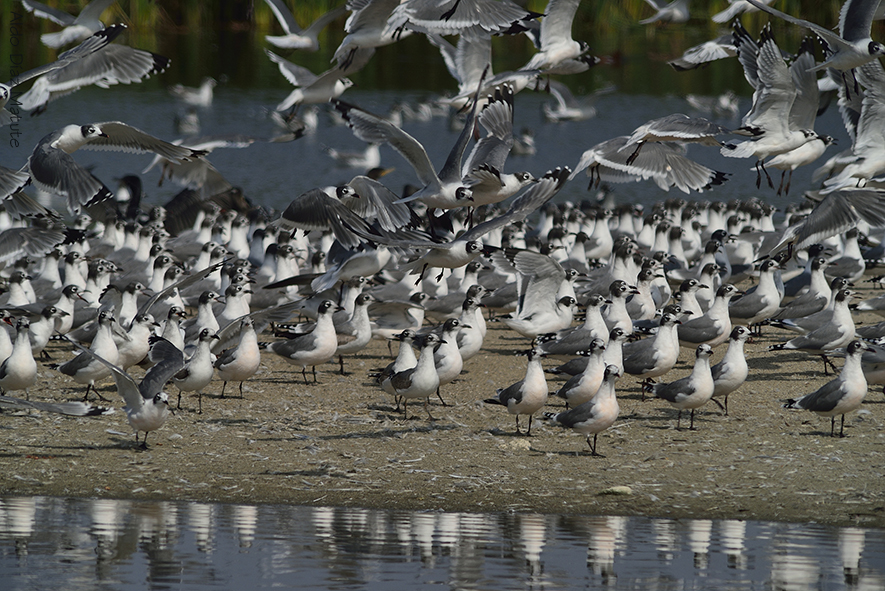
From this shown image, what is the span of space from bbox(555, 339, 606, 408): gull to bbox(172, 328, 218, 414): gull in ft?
9.30

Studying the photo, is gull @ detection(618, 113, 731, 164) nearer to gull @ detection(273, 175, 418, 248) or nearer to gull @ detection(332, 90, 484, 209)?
gull @ detection(332, 90, 484, 209)

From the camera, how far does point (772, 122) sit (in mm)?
11133

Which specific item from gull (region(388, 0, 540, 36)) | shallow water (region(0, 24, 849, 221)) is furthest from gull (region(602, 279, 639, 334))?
shallow water (region(0, 24, 849, 221))

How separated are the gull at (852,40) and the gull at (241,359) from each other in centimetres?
506

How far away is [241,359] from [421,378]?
5.41 feet

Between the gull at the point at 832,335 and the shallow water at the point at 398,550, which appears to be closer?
the shallow water at the point at 398,550

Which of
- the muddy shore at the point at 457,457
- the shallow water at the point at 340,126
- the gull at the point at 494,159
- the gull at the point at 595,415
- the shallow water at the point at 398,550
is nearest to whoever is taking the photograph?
the shallow water at the point at 398,550

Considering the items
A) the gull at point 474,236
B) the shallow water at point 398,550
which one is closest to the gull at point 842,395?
the shallow water at point 398,550

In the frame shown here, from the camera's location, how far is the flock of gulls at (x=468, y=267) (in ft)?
30.6

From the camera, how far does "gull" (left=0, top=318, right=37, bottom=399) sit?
917cm

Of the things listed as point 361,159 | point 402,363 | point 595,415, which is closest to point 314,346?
point 402,363

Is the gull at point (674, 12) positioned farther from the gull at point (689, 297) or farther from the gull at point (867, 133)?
the gull at point (689, 297)

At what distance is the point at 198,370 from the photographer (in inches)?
367

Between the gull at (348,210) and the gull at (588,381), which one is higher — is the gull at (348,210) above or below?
above
